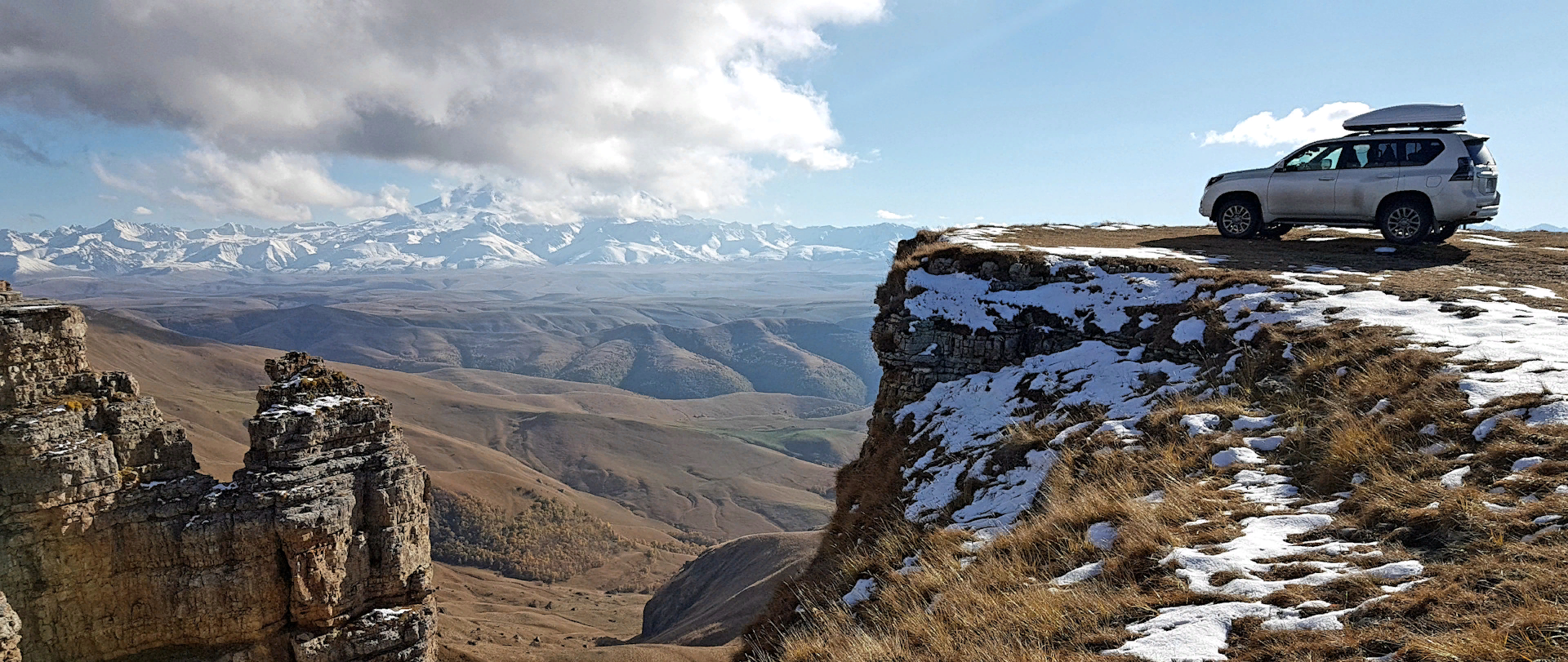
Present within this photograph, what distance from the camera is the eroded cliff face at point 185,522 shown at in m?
17.6

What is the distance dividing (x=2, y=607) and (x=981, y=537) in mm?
20235

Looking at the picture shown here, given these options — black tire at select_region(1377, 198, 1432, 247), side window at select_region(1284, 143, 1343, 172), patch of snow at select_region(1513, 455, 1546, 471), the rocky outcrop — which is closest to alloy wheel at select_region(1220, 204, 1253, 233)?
side window at select_region(1284, 143, 1343, 172)

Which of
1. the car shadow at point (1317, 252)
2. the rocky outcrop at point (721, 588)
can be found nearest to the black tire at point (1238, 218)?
Answer: the car shadow at point (1317, 252)

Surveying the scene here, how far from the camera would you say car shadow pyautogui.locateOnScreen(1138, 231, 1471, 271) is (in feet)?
48.3

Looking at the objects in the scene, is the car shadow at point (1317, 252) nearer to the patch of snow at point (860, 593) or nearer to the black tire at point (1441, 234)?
the black tire at point (1441, 234)

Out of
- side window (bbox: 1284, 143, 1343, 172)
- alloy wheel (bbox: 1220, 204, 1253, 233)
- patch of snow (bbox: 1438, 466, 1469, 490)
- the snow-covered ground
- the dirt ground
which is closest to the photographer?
the snow-covered ground

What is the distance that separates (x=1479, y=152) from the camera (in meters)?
14.9

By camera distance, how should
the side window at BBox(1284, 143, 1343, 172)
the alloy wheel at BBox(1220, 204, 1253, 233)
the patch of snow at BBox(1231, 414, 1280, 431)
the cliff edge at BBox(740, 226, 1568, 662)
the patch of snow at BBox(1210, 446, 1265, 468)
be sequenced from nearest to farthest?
the cliff edge at BBox(740, 226, 1568, 662), the patch of snow at BBox(1210, 446, 1265, 468), the patch of snow at BBox(1231, 414, 1280, 431), the side window at BBox(1284, 143, 1343, 172), the alloy wheel at BBox(1220, 204, 1253, 233)

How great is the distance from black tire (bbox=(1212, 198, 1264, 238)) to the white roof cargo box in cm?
284

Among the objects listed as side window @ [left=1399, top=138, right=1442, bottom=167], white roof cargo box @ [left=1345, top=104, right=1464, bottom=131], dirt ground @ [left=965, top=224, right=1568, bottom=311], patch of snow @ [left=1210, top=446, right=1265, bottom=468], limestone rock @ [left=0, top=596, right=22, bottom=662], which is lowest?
limestone rock @ [left=0, top=596, right=22, bottom=662]

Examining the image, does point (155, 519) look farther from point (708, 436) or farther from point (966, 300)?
point (708, 436)

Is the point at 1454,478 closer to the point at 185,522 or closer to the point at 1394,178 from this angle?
the point at 1394,178

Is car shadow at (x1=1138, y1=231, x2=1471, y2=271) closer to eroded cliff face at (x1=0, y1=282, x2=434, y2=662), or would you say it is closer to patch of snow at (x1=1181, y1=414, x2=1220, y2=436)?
patch of snow at (x1=1181, y1=414, x2=1220, y2=436)

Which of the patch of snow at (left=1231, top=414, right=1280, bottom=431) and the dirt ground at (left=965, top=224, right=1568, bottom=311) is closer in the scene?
the patch of snow at (left=1231, top=414, right=1280, bottom=431)
